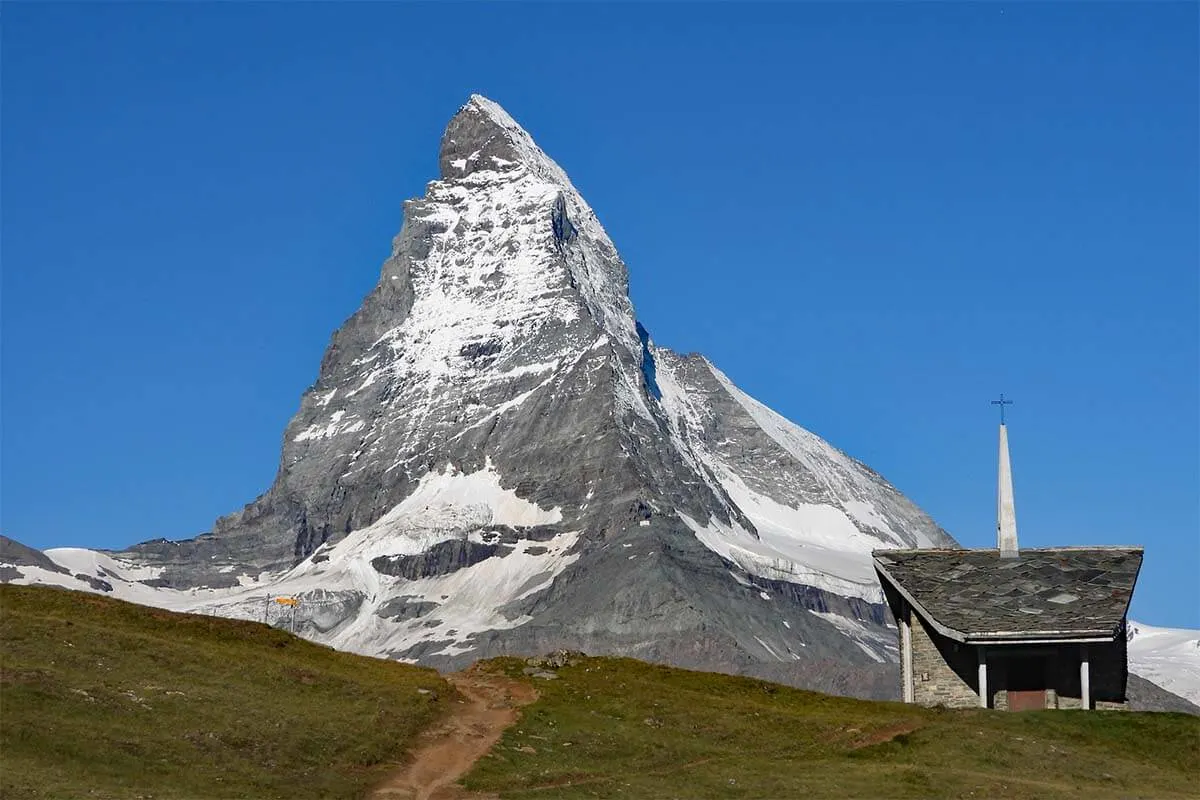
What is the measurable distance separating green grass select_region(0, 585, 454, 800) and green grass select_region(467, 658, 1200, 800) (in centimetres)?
555

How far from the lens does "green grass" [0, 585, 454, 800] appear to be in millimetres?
63844

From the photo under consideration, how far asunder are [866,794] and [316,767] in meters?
19.1

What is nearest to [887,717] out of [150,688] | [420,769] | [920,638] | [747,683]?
[920,638]

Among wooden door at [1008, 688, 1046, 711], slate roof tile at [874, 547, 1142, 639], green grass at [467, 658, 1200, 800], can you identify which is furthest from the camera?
wooden door at [1008, 688, 1046, 711]

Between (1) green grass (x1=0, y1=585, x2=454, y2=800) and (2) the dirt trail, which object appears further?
(2) the dirt trail

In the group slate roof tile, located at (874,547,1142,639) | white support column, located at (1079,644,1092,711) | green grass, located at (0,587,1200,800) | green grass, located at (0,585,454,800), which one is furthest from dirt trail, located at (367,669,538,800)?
white support column, located at (1079,644,1092,711)

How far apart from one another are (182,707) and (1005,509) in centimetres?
3729

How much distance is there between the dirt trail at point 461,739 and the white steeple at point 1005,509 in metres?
21.7

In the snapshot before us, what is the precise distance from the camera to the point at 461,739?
75.2 meters

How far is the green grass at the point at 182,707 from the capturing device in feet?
209

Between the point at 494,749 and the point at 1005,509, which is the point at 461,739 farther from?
the point at 1005,509

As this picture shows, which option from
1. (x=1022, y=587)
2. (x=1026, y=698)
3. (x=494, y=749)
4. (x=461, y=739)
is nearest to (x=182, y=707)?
(x=461, y=739)

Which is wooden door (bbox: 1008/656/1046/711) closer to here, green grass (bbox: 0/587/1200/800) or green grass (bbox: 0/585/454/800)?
green grass (bbox: 0/587/1200/800)

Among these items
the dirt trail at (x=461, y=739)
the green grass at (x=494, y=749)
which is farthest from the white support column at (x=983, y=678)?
the dirt trail at (x=461, y=739)
